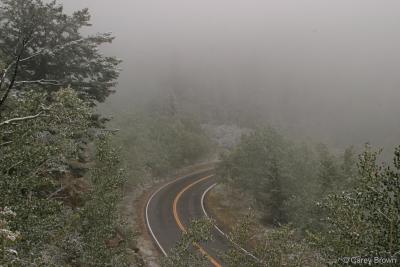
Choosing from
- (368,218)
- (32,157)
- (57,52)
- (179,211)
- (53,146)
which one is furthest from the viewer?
(179,211)

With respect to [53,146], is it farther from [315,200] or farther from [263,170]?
[263,170]

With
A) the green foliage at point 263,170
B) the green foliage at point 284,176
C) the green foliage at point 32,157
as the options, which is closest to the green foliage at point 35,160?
the green foliage at point 32,157

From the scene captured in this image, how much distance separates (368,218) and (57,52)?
15.8 metres

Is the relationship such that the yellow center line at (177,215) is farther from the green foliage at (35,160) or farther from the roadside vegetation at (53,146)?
the green foliage at (35,160)

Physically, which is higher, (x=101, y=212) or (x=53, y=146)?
(x=53, y=146)

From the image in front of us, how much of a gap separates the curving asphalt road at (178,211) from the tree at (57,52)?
11.8 metres

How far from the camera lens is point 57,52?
17.4 m

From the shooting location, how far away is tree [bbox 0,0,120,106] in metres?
16.4

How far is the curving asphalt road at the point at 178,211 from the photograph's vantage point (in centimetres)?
2612

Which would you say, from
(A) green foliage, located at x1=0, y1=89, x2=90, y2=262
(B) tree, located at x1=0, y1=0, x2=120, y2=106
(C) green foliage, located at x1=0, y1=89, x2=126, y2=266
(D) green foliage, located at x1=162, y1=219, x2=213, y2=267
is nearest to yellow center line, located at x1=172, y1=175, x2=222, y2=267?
(D) green foliage, located at x1=162, y1=219, x2=213, y2=267

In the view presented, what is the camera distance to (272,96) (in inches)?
4119

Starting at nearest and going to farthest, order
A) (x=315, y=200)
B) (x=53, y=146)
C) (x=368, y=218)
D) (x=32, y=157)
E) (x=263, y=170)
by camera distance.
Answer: (x=368, y=218)
(x=32, y=157)
(x=53, y=146)
(x=315, y=200)
(x=263, y=170)

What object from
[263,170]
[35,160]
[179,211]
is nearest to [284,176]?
[263,170]

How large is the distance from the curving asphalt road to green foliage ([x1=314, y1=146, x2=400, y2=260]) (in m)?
13.2
